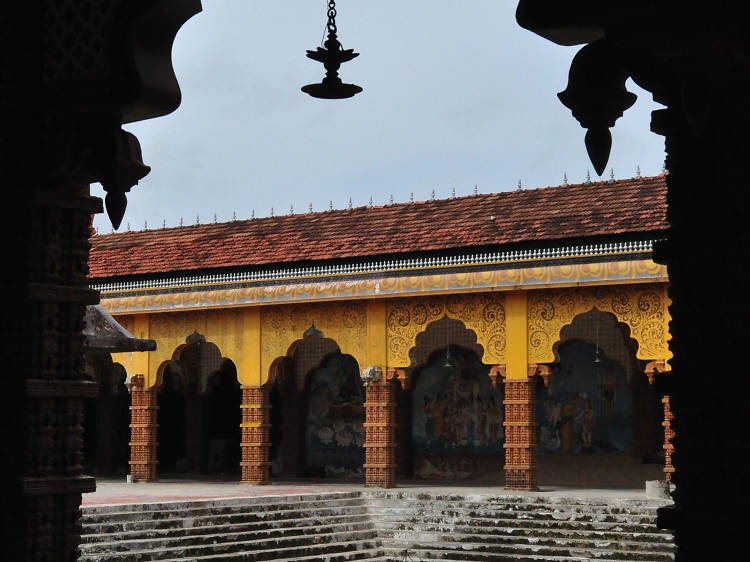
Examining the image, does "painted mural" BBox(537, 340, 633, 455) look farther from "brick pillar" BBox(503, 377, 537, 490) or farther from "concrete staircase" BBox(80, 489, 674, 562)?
"concrete staircase" BBox(80, 489, 674, 562)

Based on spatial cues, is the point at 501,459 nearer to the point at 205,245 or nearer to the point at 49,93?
the point at 205,245

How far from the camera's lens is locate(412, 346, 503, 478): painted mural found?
20734 mm

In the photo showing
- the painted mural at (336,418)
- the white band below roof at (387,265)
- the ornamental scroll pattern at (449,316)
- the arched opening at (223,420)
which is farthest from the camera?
the arched opening at (223,420)

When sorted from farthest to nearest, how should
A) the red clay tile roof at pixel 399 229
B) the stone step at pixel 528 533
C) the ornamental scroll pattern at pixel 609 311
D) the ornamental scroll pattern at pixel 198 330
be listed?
1. the ornamental scroll pattern at pixel 198 330
2. the red clay tile roof at pixel 399 229
3. the ornamental scroll pattern at pixel 609 311
4. the stone step at pixel 528 533

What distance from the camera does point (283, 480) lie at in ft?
69.8

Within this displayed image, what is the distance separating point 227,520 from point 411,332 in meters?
4.67

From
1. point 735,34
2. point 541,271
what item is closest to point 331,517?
point 541,271

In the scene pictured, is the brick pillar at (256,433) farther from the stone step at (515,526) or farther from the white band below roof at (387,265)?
the stone step at (515,526)

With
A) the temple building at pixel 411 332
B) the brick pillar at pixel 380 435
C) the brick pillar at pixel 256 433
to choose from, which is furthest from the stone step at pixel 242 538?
the brick pillar at pixel 256 433

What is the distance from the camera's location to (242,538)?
14.7 metres

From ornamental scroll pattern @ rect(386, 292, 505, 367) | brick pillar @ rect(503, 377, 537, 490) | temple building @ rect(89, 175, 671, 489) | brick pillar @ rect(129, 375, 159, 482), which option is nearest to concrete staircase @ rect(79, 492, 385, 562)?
brick pillar @ rect(503, 377, 537, 490)

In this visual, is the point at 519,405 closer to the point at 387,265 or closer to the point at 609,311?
the point at 609,311

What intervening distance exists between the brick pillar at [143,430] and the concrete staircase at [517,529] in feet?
16.8

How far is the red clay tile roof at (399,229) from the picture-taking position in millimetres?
17766
